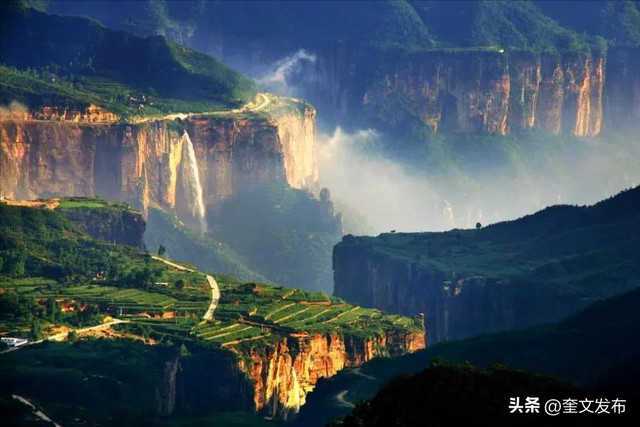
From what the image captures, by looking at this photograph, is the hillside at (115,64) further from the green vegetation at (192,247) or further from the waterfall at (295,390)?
the waterfall at (295,390)

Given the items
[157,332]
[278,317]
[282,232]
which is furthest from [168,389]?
[282,232]

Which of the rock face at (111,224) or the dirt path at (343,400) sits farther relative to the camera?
the rock face at (111,224)

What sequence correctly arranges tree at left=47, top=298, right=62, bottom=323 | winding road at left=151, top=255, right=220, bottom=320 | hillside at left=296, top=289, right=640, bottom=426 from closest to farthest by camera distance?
hillside at left=296, top=289, right=640, bottom=426
tree at left=47, top=298, right=62, bottom=323
winding road at left=151, top=255, right=220, bottom=320

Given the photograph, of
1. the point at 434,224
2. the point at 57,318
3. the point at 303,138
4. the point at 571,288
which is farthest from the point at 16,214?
the point at 434,224

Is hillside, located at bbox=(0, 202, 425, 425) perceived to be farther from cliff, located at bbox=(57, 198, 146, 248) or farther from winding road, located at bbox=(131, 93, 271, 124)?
winding road, located at bbox=(131, 93, 271, 124)

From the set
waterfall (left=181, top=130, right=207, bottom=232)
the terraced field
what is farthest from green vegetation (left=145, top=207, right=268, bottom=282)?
the terraced field

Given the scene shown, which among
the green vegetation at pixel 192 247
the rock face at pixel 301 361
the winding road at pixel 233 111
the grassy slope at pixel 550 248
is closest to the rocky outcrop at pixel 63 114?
the winding road at pixel 233 111
